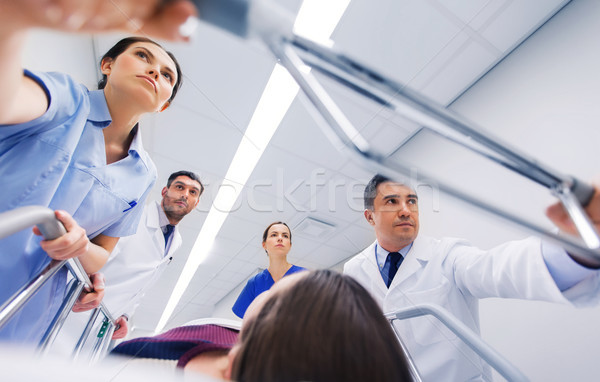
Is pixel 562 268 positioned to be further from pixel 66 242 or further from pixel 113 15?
pixel 66 242

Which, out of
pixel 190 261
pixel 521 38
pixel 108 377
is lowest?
pixel 108 377

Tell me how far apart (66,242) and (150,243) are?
782 mm

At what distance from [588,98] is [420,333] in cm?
142

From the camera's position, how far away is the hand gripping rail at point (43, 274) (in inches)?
15.5

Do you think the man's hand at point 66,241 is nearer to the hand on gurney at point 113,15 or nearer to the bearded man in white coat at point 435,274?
the hand on gurney at point 113,15

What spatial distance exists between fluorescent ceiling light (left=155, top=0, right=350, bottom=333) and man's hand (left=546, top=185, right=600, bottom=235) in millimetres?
637

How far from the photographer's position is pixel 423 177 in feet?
1.12

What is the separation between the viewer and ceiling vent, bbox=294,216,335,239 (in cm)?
144

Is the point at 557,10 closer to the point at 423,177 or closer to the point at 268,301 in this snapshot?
the point at 423,177

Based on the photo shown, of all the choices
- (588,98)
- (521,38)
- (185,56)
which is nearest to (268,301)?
(185,56)

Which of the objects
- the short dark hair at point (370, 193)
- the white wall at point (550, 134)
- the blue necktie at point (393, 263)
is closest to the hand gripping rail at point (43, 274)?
the short dark hair at point (370, 193)

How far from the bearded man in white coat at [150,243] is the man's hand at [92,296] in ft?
0.92

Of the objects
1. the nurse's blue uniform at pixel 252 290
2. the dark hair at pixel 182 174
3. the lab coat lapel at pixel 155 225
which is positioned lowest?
the nurse's blue uniform at pixel 252 290

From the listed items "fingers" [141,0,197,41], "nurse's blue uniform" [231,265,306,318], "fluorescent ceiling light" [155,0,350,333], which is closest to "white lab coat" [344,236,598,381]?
"nurse's blue uniform" [231,265,306,318]
